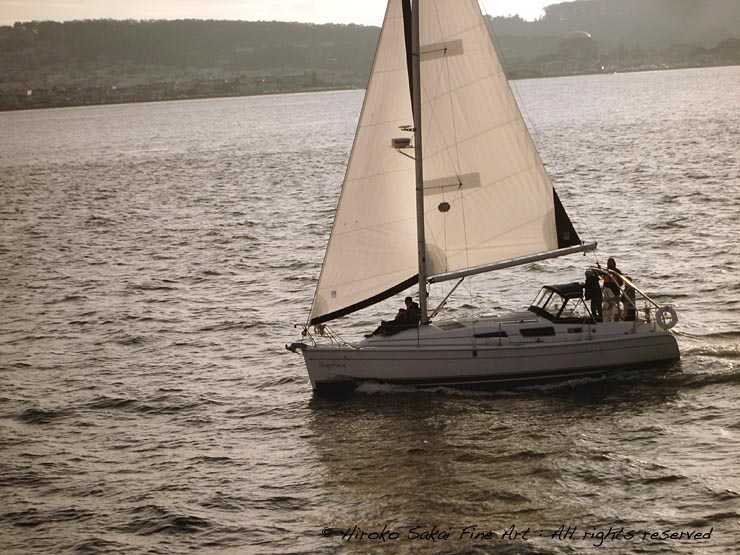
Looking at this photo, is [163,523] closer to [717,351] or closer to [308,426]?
[308,426]

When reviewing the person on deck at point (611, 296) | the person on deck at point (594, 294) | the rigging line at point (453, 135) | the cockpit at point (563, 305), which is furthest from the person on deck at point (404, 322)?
the person on deck at point (611, 296)

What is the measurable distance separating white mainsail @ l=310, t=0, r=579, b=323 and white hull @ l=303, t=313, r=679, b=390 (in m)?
1.53

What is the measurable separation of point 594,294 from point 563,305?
3.74ft

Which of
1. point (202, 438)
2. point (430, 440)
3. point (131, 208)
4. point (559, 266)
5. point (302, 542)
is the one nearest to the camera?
point (302, 542)

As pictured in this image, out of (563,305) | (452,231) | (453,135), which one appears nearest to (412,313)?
(452,231)

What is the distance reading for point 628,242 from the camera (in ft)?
167

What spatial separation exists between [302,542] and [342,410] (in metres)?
7.15

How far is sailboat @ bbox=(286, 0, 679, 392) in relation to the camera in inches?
1085

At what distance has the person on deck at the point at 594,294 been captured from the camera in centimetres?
2867

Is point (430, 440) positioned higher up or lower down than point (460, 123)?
lower down

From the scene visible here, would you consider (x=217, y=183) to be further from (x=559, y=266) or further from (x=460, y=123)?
(x=460, y=123)

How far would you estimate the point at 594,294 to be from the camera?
28766 millimetres

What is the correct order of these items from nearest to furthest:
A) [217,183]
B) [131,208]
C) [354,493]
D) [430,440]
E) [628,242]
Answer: [354,493] → [430,440] → [628,242] → [131,208] → [217,183]

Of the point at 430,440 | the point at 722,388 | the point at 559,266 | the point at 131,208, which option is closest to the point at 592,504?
the point at 430,440
